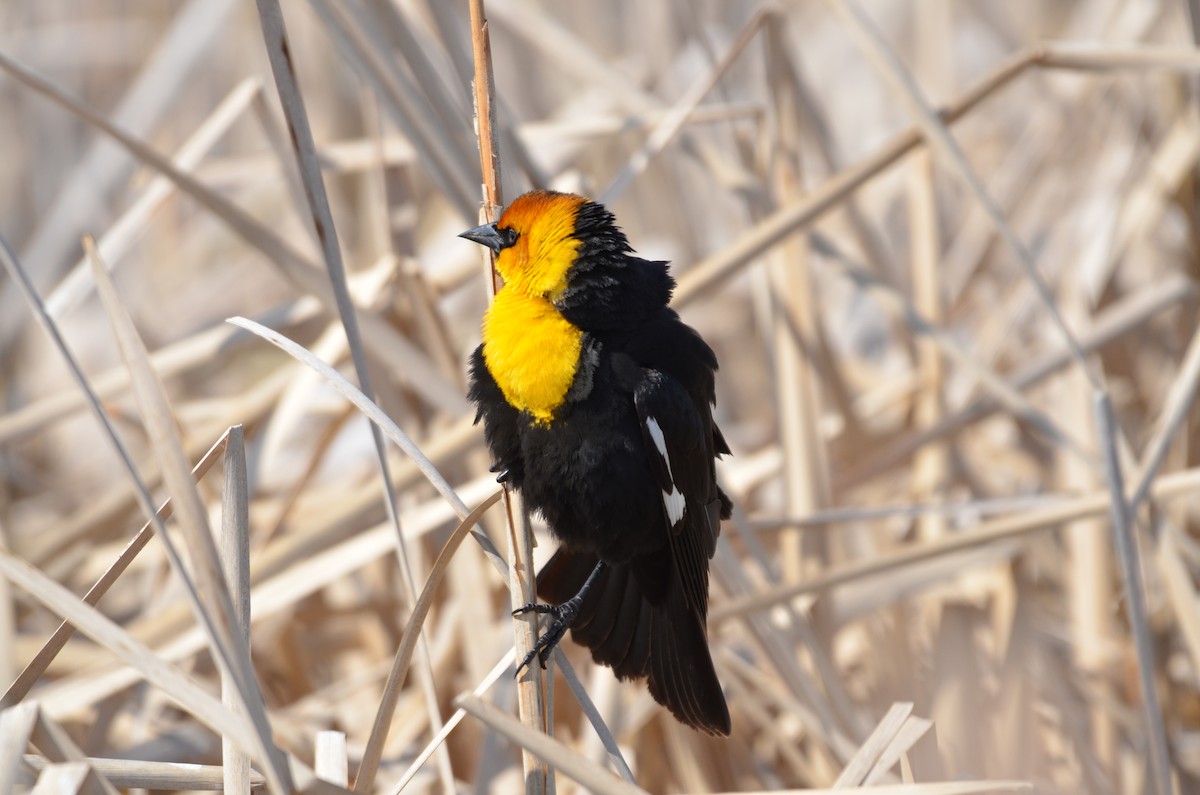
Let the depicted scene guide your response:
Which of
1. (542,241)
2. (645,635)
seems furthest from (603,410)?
(645,635)

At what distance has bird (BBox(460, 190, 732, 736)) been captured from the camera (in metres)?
1.53

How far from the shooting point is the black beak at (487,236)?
1560mm

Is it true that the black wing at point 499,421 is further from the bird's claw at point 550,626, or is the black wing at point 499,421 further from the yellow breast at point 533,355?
the bird's claw at point 550,626

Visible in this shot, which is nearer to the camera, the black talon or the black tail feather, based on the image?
the black talon

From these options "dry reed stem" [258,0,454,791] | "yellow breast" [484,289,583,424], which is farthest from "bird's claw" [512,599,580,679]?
"yellow breast" [484,289,583,424]

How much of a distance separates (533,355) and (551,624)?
434 mm

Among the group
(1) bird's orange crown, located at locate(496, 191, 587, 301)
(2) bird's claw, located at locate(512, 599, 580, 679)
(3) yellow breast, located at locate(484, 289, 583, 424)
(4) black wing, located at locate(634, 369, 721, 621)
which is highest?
(1) bird's orange crown, located at locate(496, 191, 587, 301)

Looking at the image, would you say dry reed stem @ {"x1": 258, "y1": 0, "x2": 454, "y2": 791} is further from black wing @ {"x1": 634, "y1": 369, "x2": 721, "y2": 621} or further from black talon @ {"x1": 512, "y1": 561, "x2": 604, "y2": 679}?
black wing @ {"x1": 634, "y1": 369, "x2": 721, "y2": 621}

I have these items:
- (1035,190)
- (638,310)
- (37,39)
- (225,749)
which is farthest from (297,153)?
(37,39)

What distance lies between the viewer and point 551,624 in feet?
5.30

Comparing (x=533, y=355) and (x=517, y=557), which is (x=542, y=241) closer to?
(x=533, y=355)

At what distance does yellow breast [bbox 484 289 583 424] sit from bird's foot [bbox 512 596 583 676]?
303 mm

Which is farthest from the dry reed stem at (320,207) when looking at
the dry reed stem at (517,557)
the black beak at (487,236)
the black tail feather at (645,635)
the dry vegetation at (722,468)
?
the black tail feather at (645,635)

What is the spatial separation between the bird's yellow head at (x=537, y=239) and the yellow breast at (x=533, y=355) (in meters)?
0.05
